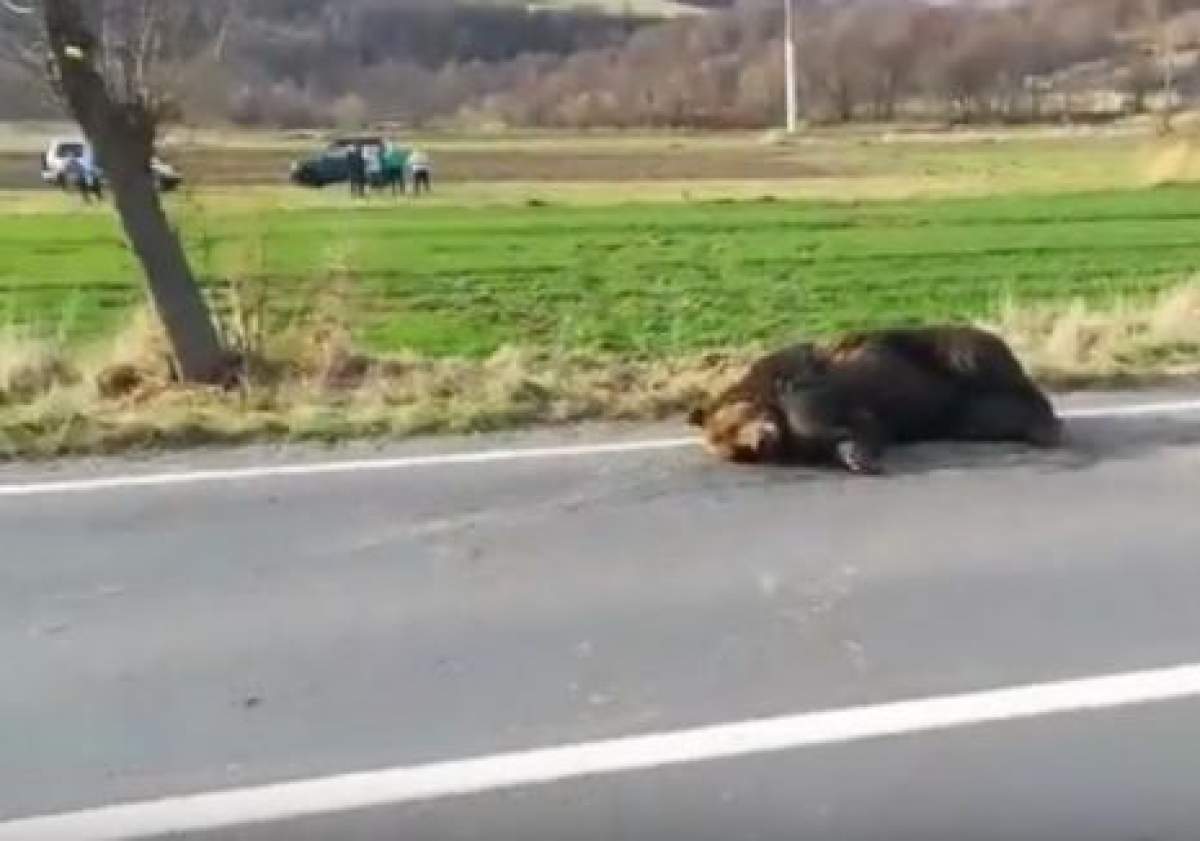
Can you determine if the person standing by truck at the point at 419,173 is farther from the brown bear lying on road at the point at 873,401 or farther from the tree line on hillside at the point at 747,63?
the brown bear lying on road at the point at 873,401

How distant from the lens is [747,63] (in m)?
128

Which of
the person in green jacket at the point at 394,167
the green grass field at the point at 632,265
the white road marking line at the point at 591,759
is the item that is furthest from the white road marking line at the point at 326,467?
the person in green jacket at the point at 394,167

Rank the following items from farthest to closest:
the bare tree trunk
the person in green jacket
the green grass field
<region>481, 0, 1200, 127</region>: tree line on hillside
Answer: <region>481, 0, 1200, 127</region>: tree line on hillside, the person in green jacket, the green grass field, the bare tree trunk

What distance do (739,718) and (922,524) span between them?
2242 mm

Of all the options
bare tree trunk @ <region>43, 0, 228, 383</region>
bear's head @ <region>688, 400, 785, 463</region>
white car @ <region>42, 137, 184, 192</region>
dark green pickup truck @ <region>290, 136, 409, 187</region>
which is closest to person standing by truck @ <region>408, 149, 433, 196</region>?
dark green pickup truck @ <region>290, 136, 409, 187</region>

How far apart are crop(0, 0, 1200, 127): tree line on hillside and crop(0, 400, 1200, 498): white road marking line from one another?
78.7 metres

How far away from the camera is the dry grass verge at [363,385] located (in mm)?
9180

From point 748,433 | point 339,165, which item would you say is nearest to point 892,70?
point 339,165

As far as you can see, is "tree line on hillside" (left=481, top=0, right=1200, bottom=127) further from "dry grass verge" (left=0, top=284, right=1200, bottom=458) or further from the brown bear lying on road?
the brown bear lying on road

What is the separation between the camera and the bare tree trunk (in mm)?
10219

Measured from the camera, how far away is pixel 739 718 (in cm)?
533

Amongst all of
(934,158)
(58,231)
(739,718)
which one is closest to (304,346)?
(739,718)

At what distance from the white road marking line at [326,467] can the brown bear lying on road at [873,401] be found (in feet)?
1.22

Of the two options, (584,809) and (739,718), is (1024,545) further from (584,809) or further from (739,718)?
(584,809)
